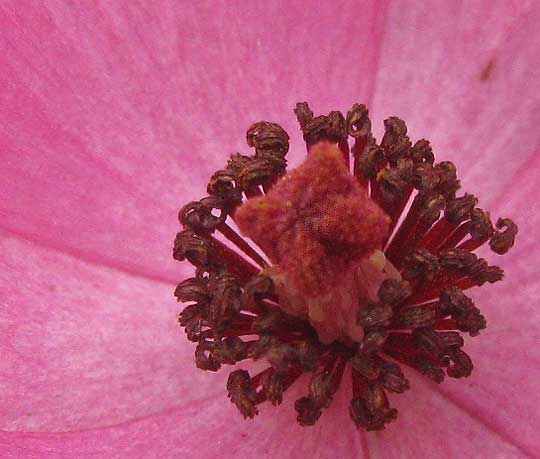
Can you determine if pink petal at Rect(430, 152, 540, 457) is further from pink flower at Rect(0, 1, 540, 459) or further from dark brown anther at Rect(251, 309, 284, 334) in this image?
dark brown anther at Rect(251, 309, 284, 334)

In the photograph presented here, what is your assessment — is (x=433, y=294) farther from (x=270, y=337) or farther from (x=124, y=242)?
(x=124, y=242)

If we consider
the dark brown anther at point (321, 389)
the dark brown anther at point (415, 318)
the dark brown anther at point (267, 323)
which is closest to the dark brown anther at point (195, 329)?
the dark brown anther at point (267, 323)

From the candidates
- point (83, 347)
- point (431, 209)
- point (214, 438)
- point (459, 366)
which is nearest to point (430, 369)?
point (459, 366)

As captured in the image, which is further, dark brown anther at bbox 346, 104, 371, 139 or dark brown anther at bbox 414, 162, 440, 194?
dark brown anther at bbox 346, 104, 371, 139

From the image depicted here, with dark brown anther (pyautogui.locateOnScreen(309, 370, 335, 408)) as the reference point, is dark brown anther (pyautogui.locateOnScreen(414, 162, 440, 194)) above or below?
above

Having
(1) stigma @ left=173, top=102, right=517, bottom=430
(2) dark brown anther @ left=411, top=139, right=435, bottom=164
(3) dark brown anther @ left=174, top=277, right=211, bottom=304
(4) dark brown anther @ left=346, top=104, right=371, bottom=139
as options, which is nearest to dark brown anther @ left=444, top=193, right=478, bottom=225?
(1) stigma @ left=173, top=102, right=517, bottom=430

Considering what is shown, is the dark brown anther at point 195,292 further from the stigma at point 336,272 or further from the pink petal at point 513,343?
the pink petal at point 513,343
